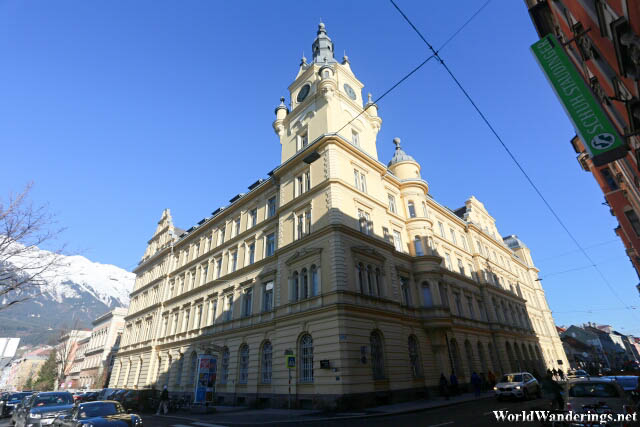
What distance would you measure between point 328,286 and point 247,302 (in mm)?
10985

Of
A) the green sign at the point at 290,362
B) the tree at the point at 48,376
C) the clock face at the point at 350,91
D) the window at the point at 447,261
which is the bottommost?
the green sign at the point at 290,362

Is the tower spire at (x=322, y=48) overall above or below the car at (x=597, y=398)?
above

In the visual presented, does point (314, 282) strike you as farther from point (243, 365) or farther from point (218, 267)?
point (218, 267)

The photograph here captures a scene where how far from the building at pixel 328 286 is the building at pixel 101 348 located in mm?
20490

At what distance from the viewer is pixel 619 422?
8133 millimetres

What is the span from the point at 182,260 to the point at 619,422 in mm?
42867

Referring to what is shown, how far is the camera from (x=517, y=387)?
1914 cm

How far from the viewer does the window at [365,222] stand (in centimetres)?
2521

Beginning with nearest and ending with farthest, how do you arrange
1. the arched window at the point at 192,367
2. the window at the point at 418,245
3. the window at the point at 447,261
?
the window at the point at 418,245
the arched window at the point at 192,367
the window at the point at 447,261

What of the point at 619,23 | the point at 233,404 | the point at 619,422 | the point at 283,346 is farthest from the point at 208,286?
the point at 619,23

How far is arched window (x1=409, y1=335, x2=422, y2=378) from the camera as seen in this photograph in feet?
78.6

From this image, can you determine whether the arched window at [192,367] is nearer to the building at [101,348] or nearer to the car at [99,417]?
the car at [99,417]

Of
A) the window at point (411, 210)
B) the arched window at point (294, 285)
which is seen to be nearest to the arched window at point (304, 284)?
the arched window at point (294, 285)

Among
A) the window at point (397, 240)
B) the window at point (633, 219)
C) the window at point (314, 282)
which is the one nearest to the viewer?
the window at point (314, 282)
